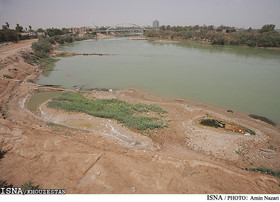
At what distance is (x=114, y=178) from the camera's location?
201 inches

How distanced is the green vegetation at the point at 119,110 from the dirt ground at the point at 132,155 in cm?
49

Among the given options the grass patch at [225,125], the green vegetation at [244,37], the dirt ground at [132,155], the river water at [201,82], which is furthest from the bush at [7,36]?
the green vegetation at [244,37]

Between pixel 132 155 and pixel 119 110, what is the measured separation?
4454mm

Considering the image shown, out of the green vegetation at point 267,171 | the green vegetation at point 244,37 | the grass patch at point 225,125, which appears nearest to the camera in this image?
the green vegetation at point 267,171

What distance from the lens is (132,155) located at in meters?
6.41

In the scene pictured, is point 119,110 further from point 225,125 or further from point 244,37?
point 244,37

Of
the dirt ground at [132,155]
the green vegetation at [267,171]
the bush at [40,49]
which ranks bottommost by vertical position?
the green vegetation at [267,171]

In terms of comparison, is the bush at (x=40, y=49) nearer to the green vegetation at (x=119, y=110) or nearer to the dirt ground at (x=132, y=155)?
the green vegetation at (x=119, y=110)

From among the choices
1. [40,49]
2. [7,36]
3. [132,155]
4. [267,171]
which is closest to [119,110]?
[132,155]

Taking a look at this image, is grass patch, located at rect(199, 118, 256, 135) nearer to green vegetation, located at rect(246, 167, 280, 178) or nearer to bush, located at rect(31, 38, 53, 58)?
green vegetation, located at rect(246, 167, 280, 178)

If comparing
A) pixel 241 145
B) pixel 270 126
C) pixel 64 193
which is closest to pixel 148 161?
pixel 64 193

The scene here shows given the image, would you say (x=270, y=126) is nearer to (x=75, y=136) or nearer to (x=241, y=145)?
(x=241, y=145)

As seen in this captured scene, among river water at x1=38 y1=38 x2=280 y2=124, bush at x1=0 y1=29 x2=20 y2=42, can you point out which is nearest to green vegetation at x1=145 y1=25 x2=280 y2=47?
river water at x1=38 y1=38 x2=280 y2=124

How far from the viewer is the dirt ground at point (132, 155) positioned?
496 cm
